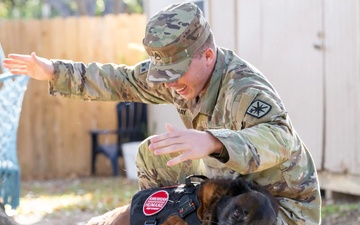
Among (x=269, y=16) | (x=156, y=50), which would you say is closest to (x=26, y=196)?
(x=269, y=16)

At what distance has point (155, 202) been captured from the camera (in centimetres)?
424

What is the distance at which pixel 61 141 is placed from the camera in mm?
14875

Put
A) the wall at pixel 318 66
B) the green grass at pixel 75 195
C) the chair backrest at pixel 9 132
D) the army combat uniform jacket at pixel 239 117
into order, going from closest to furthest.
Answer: the army combat uniform jacket at pixel 239 117
the chair backrest at pixel 9 132
the wall at pixel 318 66
the green grass at pixel 75 195

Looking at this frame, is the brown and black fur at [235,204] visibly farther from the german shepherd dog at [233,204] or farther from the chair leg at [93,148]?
the chair leg at [93,148]

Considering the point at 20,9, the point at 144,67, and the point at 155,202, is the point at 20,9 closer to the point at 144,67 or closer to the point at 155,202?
the point at 144,67

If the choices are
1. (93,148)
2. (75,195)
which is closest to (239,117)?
(75,195)

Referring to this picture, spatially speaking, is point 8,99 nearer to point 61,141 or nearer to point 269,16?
point 269,16

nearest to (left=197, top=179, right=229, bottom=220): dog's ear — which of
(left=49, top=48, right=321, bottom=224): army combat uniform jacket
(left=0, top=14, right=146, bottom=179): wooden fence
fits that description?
(left=49, top=48, right=321, bottom=224): army combat uniform jacket

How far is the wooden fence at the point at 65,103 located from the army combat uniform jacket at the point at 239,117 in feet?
31.0

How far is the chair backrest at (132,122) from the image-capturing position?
14.2 meters

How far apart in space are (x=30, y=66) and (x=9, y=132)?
3.24 meters

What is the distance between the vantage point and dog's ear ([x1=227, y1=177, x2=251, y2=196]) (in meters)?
3.98

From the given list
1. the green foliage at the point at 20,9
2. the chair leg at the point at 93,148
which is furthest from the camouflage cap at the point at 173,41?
the green foliage at the point at 20,9

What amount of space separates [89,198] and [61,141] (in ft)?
14.8
